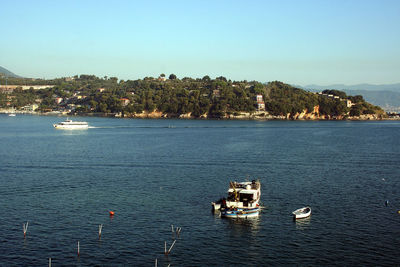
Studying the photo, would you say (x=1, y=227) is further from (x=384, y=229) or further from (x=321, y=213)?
(x=384, y=229)

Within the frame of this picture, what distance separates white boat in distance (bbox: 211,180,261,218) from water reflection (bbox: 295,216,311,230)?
4.28m

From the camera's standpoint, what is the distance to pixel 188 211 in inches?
1682

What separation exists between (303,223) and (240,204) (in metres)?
6.52

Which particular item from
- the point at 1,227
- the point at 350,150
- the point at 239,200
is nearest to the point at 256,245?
the point at 239,200

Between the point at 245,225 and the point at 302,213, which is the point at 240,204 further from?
the point at 302,213

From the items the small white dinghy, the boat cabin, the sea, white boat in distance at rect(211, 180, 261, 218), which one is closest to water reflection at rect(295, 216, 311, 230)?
the sea

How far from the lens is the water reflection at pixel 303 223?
38719 millimetres

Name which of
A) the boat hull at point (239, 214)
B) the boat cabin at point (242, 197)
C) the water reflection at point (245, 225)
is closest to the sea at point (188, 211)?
the water reflection at point (245, 225)

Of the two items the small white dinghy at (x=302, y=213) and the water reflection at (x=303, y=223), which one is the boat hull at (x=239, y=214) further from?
the water reflection at (x=303, y=223)

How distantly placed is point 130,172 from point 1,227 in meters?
27.4

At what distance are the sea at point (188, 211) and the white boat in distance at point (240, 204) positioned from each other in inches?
40.3

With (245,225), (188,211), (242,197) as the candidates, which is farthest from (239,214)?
(188,211)

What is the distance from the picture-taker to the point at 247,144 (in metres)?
104

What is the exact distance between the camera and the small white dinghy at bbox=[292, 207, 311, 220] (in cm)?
4062
